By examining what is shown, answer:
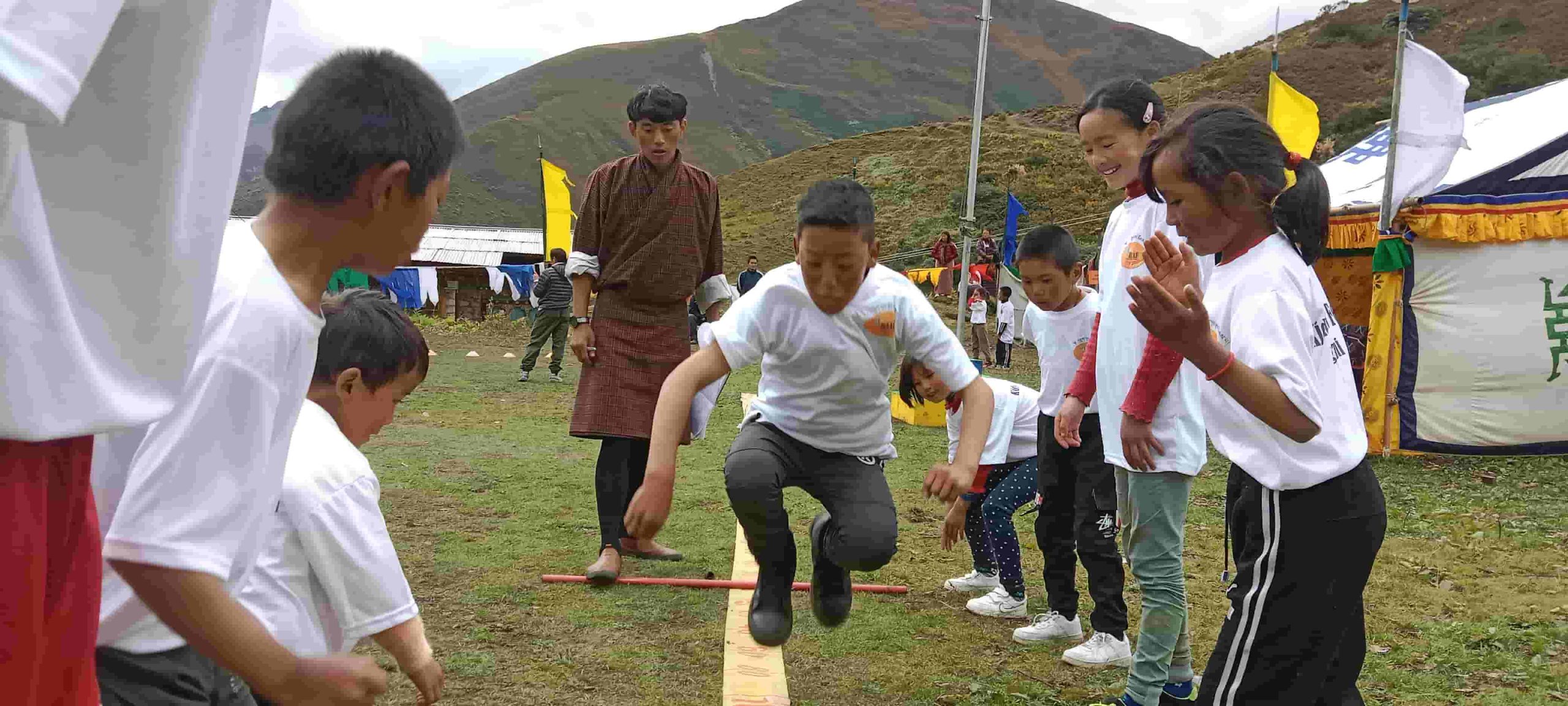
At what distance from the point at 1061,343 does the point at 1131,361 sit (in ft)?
2.89

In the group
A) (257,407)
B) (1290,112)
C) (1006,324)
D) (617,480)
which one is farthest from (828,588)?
(1006,324)

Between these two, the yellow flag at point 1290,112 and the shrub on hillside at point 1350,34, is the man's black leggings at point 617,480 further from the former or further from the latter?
the shrub on hillside at point 1350,34

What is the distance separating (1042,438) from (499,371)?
487 inches

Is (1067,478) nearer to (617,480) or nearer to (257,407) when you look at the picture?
(617,480)

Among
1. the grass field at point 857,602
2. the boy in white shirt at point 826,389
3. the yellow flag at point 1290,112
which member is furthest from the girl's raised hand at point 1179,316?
the yellow flag at point 1290,112

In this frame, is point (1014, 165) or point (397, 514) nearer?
point (397, 514)

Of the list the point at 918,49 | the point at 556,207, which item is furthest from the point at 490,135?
the point at 556,207

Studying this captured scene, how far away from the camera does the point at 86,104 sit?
953 millimetres

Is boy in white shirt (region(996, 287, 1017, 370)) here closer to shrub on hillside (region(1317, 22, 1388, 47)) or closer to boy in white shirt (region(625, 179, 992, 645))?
boy in white shirt (region(625, 179, 992, 645))

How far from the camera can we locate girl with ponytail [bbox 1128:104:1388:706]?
2354 mm

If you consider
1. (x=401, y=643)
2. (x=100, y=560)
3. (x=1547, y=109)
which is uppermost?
(x=1547, y=109)

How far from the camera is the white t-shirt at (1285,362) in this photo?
239 centimetres

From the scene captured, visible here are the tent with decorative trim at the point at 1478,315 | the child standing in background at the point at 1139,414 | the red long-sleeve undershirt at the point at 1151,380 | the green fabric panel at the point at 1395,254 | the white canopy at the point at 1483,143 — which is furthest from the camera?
the white canopy at the point at 1483,143

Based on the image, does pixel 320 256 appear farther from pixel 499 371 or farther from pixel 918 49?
pixel 918 49
